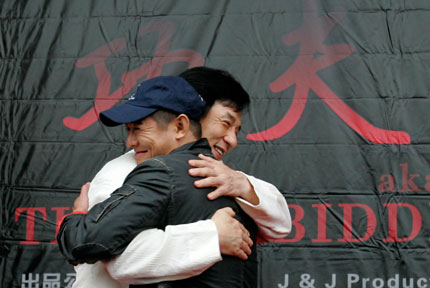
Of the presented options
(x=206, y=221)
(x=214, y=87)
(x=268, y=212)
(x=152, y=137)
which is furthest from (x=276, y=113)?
(x=206, y=221)

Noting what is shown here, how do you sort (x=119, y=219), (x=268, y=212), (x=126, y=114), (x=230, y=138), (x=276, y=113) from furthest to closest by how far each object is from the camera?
(x=276, y=113)
(x=230, y=138)
(x=268, y=212)
(x=126, y=114)
(x=119, y=219)

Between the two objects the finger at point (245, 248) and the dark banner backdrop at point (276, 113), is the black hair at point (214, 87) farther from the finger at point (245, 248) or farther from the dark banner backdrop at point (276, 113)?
the dark banner backdrop at point (276, 113)

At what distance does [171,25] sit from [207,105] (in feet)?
4.74

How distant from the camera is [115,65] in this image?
311 cm

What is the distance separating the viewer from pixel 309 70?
3.04 metres

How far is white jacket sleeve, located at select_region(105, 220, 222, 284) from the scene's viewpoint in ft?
4.21

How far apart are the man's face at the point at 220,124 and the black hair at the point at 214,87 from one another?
2cm

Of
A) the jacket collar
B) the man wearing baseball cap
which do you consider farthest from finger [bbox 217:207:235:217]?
the jacket collar

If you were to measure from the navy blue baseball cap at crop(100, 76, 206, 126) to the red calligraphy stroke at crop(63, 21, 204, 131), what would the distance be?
156 cm

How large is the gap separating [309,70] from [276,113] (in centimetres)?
27

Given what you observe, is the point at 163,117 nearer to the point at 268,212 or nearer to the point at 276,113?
the point at 268,212

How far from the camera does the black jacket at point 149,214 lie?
1.25 m

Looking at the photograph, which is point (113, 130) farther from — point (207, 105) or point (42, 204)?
point (207, 105)

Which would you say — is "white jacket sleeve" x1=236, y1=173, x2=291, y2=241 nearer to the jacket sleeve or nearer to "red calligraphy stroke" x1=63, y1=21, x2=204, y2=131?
the jacket sleeve
